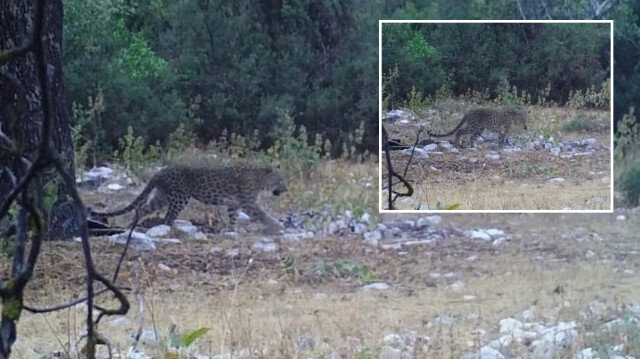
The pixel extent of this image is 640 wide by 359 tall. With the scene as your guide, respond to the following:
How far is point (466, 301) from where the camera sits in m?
7.47

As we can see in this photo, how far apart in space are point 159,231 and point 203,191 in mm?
701

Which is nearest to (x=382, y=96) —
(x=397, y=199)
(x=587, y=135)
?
(x=397, y=199)

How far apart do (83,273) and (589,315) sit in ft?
12.9

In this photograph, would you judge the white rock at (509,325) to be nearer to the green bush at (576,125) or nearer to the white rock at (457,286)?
the white rock at (457,286)

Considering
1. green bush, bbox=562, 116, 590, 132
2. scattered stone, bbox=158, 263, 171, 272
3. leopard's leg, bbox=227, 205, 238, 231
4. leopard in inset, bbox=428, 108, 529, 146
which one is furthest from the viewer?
leopard's leg, bbox=227, 205, 238, 231

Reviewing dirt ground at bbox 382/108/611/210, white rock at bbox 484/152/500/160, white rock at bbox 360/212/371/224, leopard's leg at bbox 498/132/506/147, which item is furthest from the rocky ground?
leopard's leg at bbox 498/132/506/147

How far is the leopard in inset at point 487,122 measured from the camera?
9258 millimetres

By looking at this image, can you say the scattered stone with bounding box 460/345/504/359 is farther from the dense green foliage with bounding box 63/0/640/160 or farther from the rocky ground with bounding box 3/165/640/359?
the dense green foliage with bounding box 63/0/640/160

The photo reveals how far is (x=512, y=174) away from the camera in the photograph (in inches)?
363

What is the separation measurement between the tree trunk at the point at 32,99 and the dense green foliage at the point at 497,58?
2901mm

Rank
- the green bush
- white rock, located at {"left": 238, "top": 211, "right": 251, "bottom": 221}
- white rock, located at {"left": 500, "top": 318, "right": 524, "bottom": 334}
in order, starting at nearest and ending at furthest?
1. white rock, located at {"left": 500, "top": 318, "right": 524, "bottom": 334}
2. the green bush
3. white rock, located at {"left": 238, "top": 211, "right": 251, "bottom": 221}

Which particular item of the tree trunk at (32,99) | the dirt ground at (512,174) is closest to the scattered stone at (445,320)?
the dirt ground at (512,174)

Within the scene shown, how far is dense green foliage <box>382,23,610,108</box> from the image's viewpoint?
30.0ft

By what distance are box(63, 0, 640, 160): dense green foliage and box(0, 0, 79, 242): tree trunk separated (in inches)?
108
